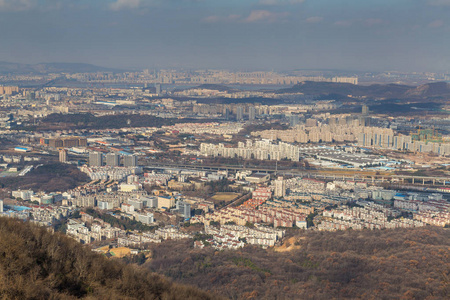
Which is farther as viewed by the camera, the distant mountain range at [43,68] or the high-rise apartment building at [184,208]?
the distant mountain range at [43,68]

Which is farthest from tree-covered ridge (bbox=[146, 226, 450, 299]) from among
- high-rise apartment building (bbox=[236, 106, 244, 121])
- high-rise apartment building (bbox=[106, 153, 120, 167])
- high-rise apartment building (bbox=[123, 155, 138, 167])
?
high-rise apartment building (bbox=[236, 106, 244, 121])

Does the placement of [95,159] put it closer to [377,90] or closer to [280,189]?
[280,189]

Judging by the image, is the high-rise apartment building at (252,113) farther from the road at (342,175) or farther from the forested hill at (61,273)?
the forested hill at (61,273)

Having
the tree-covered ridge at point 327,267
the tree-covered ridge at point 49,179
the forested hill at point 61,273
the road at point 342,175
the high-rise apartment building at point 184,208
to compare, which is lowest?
the road at point 342,175

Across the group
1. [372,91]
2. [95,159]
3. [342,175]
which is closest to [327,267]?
[342,175]

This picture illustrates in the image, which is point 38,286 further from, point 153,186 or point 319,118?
point 319,118

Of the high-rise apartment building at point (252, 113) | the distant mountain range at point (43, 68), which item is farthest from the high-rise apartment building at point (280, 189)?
the distant mountain range at point (43, 68)

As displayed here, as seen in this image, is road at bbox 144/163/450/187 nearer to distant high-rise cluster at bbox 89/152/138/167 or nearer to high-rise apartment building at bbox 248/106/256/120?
distant high-rise cluster at bbox 89/152/138/167

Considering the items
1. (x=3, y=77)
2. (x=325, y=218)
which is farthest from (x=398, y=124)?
(x=3, y=77)
